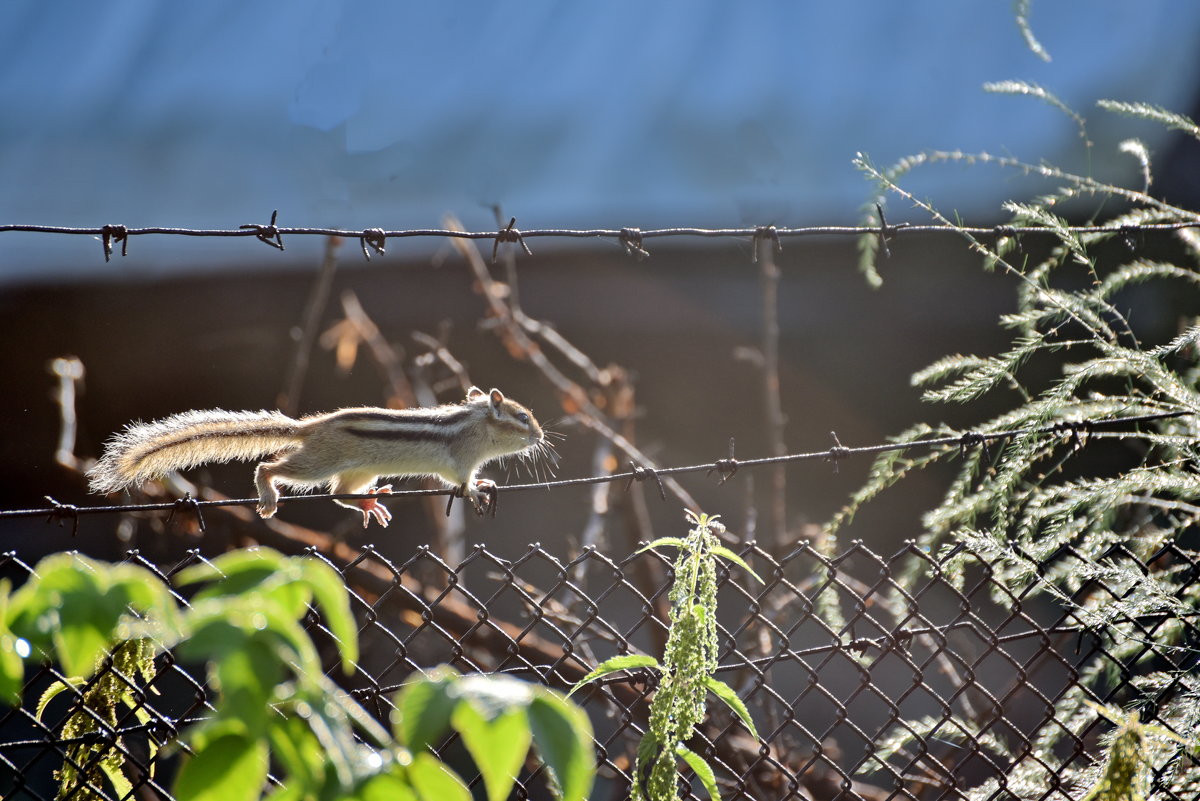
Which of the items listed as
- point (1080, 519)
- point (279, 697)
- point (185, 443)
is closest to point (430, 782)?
point (279, 697)

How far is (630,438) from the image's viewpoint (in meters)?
4.60

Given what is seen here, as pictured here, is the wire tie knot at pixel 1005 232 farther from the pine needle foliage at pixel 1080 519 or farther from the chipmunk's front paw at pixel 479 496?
the chipmunk's front paw at pixel 479 496

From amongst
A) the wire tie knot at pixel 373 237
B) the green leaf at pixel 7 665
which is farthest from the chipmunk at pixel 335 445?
the green leaf at pixel 7 665

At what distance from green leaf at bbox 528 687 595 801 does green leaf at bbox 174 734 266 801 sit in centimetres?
23

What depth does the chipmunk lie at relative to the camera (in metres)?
2.68

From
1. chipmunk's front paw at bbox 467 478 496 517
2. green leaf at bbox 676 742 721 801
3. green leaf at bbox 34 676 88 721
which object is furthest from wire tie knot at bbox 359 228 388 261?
green leaf at bbox 676 742 721 801

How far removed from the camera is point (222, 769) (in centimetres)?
82

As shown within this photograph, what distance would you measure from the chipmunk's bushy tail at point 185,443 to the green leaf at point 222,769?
1768mm

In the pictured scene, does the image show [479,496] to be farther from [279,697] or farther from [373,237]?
[279,697]

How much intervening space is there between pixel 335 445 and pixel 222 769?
241cm

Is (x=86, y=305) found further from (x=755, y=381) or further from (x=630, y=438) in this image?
(x=755, y=381)

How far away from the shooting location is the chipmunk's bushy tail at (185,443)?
2537 millimetres

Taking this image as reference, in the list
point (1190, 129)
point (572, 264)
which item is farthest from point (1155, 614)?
point (572, 264)

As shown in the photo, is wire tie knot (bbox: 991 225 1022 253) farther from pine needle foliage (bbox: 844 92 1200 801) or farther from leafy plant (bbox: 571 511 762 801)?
leafy plant (bbox: 571 511 762 801)
